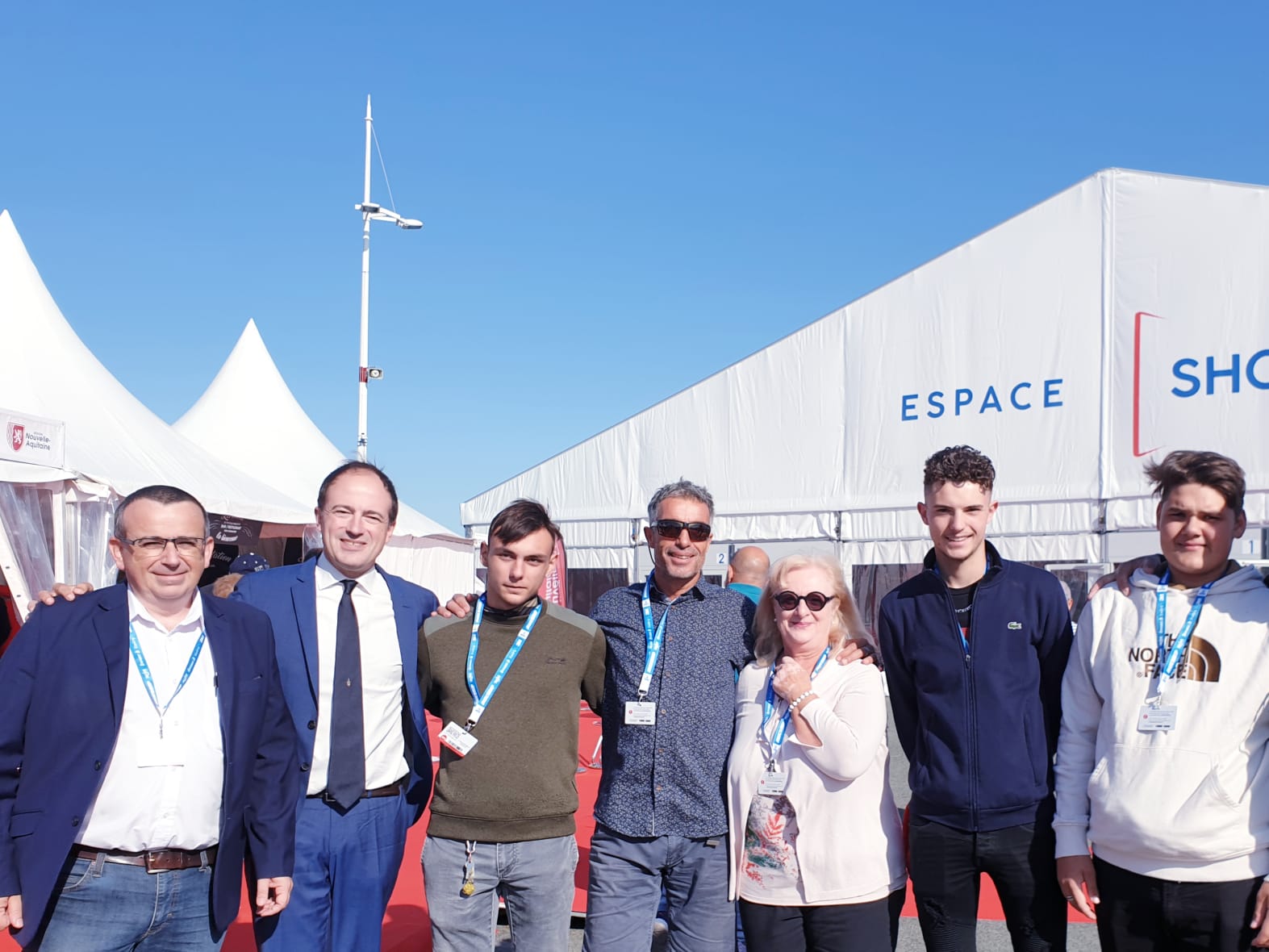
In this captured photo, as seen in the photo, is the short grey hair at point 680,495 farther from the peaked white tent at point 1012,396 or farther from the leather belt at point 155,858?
the peaked white tent at point 1012,396

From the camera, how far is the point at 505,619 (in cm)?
273

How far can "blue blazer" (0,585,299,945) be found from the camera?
215cm

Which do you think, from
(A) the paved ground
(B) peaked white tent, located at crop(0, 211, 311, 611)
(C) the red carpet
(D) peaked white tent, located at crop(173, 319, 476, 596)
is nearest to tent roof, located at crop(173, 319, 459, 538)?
(D) peaked white tent, located at crop(173, 319, 476, 596)

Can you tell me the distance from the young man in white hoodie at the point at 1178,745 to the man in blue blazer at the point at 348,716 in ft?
5.53

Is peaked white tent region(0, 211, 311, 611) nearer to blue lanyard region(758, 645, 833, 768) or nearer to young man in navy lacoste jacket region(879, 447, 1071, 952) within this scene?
blue lanyard region(758, 645, 833, 768)

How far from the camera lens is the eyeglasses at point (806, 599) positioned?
8.54 ft

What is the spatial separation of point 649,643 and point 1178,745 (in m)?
1.27

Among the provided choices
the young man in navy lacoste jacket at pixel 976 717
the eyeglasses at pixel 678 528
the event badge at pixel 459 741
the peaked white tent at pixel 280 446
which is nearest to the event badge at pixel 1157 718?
the young man in navy lacoste jacket at pixel 976 717

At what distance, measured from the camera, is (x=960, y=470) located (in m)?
2.71

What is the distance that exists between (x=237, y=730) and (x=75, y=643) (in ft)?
1.32

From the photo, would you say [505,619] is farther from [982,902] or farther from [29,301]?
[29,301]

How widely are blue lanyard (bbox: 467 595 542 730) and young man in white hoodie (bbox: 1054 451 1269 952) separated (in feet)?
4.54

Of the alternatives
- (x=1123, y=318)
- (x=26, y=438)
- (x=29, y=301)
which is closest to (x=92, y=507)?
(x=26, y=438)

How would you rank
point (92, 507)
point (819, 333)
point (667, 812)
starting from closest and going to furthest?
point (667, 812) → point (92, 507) → point (819, 333)
